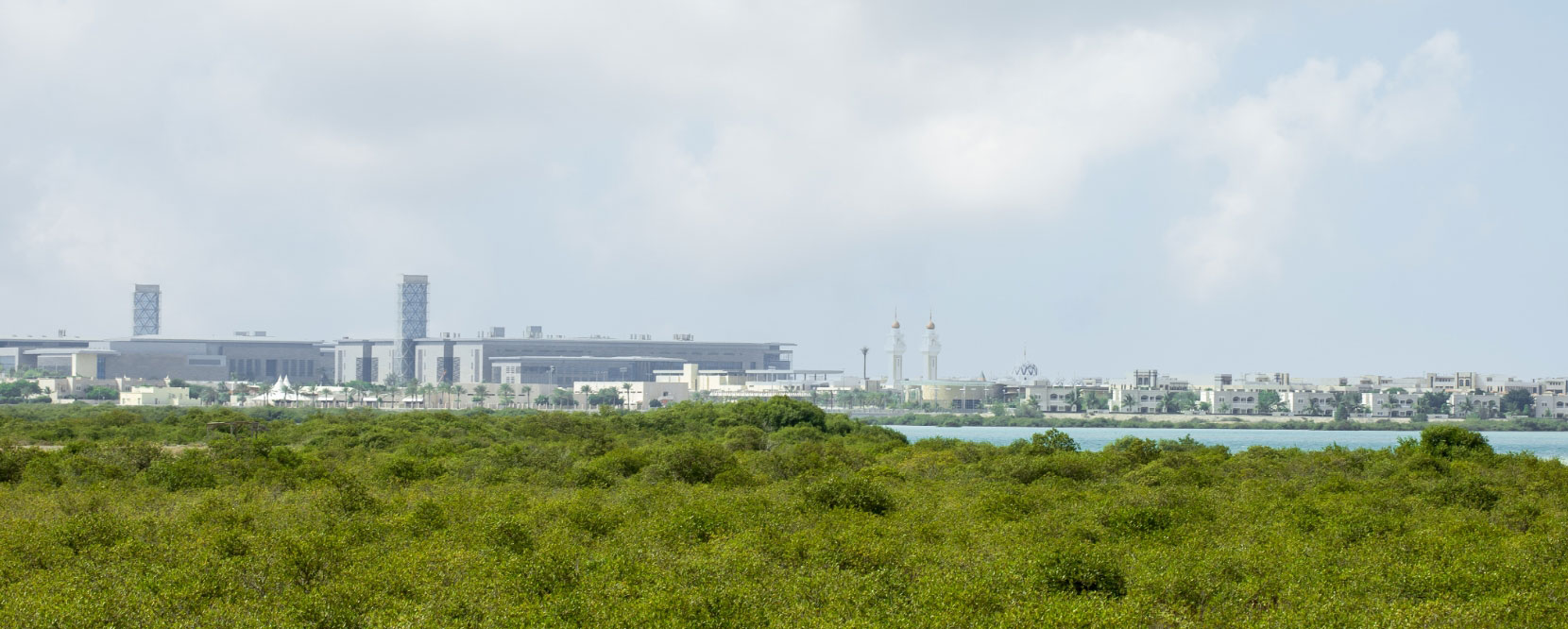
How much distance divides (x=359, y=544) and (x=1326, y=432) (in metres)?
152

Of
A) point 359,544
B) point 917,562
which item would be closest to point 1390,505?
point 917,562

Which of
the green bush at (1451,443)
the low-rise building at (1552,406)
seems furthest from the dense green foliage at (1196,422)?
the green bush at (1451,443)

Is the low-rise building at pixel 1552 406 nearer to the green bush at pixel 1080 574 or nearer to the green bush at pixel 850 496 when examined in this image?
the green bush at pixel 850 496

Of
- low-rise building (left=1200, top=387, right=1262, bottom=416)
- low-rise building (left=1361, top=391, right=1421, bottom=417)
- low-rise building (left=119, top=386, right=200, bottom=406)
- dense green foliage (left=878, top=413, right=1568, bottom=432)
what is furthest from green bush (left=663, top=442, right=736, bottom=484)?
low-rise building (left=1361, top=391, right=1421, bottom=417)

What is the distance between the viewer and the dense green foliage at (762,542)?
56.3 ft

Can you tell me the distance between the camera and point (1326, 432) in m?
154

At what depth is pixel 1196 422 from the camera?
15988 centimetres

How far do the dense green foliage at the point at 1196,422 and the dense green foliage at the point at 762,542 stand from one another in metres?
115

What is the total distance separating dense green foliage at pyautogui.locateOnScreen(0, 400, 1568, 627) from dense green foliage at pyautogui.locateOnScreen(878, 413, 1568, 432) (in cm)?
11487

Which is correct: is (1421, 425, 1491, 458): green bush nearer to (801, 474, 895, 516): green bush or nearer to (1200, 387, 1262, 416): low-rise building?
(801, 474, 895, 516): green bush

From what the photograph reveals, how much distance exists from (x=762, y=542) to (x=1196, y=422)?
485 ft

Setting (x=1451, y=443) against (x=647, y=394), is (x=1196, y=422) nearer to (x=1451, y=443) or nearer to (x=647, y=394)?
(x=647, y=394)

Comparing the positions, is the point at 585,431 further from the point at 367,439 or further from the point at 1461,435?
the point at 1461,435

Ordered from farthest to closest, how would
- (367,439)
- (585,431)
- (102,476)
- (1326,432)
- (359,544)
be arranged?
(1326,432), (585,431), (367,439), (102,476), (359,544)
